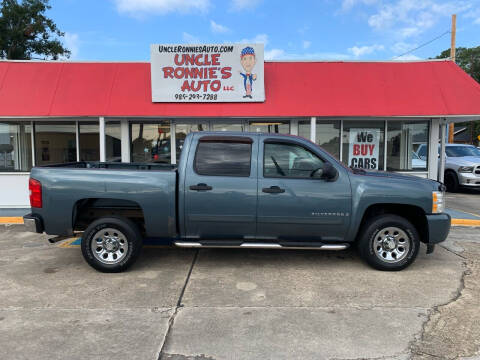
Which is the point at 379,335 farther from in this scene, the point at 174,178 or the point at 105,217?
the point at 105,217

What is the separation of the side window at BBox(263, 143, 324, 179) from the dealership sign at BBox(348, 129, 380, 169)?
5.82 metres

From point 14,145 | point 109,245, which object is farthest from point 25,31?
point 109,245

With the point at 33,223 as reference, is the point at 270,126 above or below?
above

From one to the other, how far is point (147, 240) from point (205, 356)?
375 cm

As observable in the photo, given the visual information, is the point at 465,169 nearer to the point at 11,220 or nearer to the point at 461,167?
the point at 461,167

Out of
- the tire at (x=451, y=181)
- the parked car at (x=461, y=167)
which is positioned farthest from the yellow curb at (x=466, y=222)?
the tire at (x=451, y=181)

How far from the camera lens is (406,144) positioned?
1063cm

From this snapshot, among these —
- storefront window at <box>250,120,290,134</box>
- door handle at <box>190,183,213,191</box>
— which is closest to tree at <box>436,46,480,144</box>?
storefront window at <box>250,120,290,134</box>

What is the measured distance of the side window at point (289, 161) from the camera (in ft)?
16.7

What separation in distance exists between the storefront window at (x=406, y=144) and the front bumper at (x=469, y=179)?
371 centimetres

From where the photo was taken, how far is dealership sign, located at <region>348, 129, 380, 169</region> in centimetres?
1054

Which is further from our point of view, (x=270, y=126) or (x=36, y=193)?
(x=270, y=126)

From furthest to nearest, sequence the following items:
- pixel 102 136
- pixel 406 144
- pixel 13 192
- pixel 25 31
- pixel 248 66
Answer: pixel 25 31 < pixel 406 144 < pixel 13 192 < pixel 248 66 < pixel 102 136

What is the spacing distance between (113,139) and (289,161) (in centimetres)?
679
